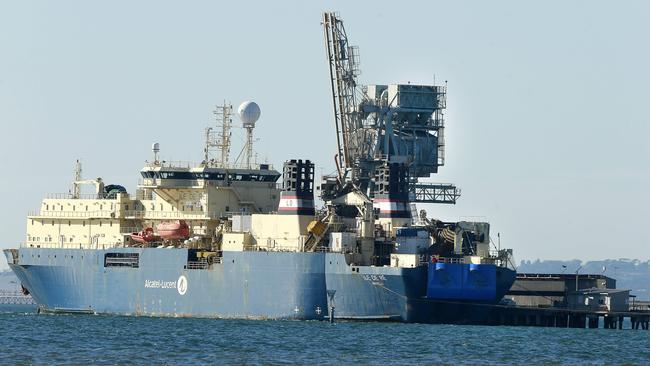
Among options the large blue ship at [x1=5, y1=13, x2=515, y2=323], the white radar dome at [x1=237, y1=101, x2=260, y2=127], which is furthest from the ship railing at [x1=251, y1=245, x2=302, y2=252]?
the white radar dome at [x1=237, y1=101, x2=260, y2=127]

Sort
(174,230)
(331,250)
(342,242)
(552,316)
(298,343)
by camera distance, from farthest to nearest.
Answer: (552,316) < (174,230) < (331,250) < (342,242) < (298,343)

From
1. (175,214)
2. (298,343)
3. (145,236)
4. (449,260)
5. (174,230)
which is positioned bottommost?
(298,343)

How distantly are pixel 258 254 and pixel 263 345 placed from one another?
13905 millimetres

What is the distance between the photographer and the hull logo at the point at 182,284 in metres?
84.8

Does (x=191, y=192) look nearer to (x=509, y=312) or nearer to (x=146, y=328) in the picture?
(x=146, y=328)

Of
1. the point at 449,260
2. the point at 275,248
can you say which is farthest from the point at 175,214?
the point at 449,260

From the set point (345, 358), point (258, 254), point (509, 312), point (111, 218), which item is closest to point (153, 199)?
point (111, 218)

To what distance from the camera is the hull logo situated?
8475 cm

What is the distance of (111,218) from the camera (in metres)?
90.2

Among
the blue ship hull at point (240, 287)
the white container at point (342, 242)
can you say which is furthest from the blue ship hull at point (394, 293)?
the white container at point (342, 242)

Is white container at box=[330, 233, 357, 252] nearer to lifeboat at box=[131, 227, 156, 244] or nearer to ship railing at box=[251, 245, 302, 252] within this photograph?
ship railing at box=[251, 245, 302, 252]

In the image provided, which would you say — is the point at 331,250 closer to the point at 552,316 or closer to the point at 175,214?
the point at 175,214

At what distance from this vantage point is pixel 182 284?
84.8m

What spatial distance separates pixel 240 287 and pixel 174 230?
19.0ft
